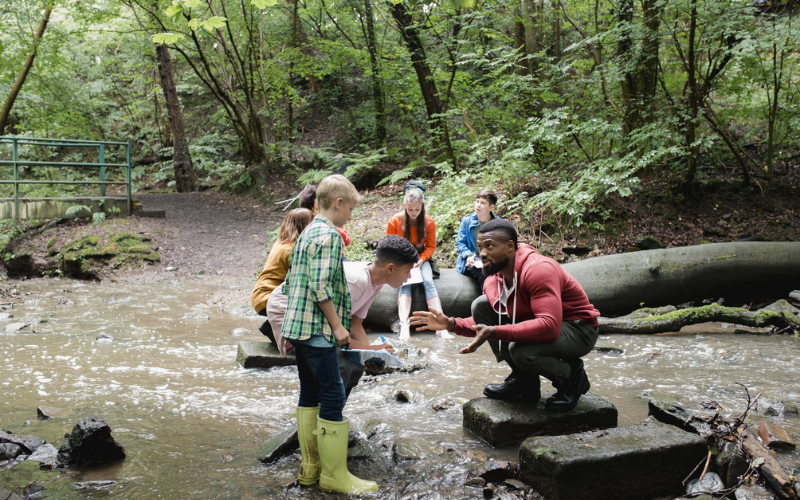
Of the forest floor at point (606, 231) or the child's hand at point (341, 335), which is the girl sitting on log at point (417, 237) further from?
the child's hand at point (341, 335)

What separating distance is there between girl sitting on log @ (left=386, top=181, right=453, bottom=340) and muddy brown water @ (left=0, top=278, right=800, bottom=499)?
0.39 metres

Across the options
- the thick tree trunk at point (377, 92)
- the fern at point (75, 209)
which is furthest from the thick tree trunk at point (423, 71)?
the fern at point (75, 209)

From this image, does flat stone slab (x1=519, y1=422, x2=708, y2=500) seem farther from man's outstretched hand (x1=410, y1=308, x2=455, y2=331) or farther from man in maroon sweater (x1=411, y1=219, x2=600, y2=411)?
man's outstretched hand (x1=410, y1=308, x2=455, y2=331)

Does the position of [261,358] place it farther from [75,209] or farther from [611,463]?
[75,209]

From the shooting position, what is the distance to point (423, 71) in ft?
40.3

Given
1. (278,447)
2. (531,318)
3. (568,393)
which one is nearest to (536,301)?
(531,318)

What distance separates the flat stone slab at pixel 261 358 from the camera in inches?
192

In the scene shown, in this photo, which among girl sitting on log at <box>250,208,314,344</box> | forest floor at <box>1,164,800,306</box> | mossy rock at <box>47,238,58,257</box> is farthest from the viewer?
mossy rock at <box>47,238,58,257</box>

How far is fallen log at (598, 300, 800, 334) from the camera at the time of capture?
584 cm

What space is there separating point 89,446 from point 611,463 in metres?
2.87

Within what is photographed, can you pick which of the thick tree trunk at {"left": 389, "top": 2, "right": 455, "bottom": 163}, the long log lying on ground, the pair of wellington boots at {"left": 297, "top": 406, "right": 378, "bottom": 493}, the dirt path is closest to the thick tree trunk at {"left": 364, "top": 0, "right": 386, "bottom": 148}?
the thick tree trunk at {"left": 389, "top": 2, "right": 455, "bottom": 163}

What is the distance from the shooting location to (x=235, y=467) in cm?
293

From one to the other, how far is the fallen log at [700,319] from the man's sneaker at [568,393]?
118 inches

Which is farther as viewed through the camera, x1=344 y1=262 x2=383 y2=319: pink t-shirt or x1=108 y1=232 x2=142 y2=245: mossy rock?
x1=108 y1=232 x2=142 y2=245: mossy rock
